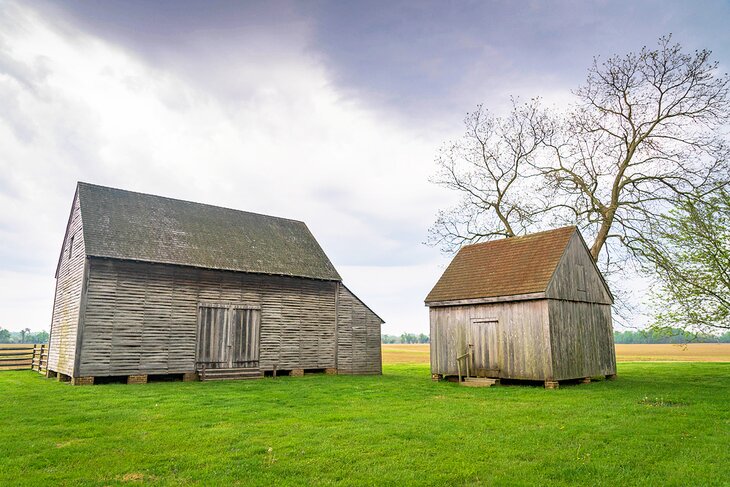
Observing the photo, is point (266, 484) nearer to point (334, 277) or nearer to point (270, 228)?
point (334, 277)

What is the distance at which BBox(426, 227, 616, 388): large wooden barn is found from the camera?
791 inches

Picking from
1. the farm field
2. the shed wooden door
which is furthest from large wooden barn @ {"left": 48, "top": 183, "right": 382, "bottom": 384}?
the farm field

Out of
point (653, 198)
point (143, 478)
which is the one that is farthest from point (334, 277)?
point (143, 478)

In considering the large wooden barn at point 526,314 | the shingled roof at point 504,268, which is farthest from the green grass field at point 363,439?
the shingled roof at point 504,268

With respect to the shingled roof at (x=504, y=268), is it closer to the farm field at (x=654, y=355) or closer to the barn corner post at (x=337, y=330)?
the barn corner post at (x=337, y=330)

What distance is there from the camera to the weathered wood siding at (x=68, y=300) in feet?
68.7

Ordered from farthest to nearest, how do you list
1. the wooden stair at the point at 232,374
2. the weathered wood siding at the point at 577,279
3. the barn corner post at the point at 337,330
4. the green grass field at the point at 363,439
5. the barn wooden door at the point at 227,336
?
the barn corner post at the point at 337,330
the barn wooden door at the point at 227,336
the wooden stair at the point at 232,374
the weathered wood siding at the point at 577,279
the green grass field at the point at 363,439

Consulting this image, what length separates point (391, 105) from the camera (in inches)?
880

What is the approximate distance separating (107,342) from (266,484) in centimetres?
1619

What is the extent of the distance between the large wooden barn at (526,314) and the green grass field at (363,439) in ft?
13.3

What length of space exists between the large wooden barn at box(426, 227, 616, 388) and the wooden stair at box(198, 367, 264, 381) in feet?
27.8

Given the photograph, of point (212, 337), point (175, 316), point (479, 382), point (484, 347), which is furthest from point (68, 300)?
point (484, 347)

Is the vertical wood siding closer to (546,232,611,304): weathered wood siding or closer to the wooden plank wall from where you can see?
the wooden plank wall

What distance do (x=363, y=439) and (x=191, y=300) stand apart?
15.4 m
